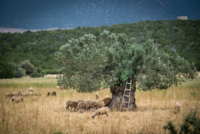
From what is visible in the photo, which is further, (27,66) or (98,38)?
(98,38)

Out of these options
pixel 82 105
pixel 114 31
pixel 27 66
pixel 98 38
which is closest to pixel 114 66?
pixel 82 105

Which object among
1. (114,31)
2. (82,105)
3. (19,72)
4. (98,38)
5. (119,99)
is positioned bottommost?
(82,105)

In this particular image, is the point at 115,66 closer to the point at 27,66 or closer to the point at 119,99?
the point at 119,99

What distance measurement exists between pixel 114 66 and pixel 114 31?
282ft

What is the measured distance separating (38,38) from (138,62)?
10240 centimetres

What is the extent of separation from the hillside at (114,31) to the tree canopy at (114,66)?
193 feet

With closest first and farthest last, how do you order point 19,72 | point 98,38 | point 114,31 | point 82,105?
point 82,105 < point 19,72 < point 98,38 < point 114,31

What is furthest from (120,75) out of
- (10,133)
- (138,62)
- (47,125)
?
(10,133)

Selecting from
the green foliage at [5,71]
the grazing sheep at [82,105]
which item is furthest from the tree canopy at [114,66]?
the green foliage at [5,71]

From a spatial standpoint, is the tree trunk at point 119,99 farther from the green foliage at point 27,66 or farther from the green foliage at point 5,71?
the green foliage at point 27,66

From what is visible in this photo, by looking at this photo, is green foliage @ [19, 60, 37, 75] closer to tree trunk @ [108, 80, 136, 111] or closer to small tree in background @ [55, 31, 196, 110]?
small tree in background @ [55, 31, 196, 110]

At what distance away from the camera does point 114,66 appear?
15.2 metres

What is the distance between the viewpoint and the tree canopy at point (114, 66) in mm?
14070

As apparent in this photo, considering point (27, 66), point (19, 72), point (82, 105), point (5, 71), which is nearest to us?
point (82, 105)
